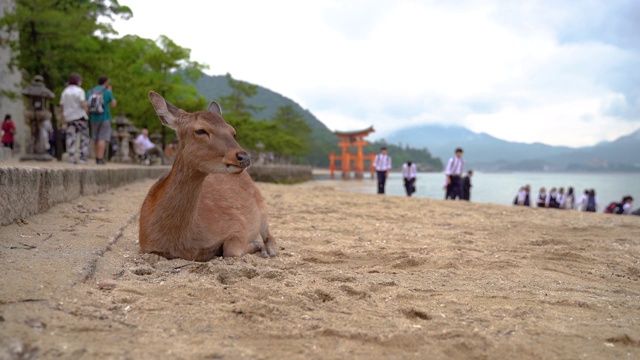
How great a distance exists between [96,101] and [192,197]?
711 centimetres

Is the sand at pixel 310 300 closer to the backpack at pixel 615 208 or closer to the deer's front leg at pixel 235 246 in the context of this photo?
the deer's front leg at pixel 235 246

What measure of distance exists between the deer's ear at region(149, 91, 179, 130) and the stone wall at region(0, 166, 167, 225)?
47.7 inches

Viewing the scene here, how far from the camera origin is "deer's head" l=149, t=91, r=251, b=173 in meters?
3.36

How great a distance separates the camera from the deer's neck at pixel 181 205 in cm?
349

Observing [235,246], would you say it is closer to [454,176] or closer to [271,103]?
[454,176]

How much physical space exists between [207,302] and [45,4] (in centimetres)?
1356

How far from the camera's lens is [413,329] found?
85.7 inches

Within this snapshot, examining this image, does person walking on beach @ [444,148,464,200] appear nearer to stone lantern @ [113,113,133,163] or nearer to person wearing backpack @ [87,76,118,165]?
person wearing backpack @ [87,76,118,165]

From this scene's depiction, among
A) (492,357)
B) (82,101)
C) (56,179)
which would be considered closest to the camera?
(492,357)

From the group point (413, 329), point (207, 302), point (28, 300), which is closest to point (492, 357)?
point (413, 329)

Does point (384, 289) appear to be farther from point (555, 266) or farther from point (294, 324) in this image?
point (555, 266)

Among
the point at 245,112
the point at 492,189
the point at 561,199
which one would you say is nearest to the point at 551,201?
the point at 561,199

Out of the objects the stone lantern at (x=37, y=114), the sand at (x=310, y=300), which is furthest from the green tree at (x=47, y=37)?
the sand at (x=310, y=300)

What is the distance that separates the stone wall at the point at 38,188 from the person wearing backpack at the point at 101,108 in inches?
105
